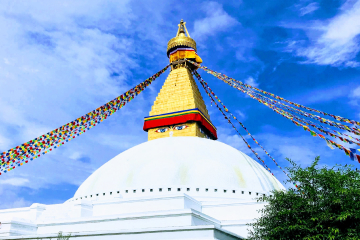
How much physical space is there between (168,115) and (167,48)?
17.6 ft

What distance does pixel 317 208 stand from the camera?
7.59 m

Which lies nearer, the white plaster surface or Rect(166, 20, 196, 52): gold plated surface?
the white plaster surface

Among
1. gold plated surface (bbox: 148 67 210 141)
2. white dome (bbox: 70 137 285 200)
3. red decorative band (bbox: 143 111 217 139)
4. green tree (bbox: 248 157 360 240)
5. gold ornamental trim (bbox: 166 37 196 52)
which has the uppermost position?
gold ornamental trim (bbox: 166 37 196 52)

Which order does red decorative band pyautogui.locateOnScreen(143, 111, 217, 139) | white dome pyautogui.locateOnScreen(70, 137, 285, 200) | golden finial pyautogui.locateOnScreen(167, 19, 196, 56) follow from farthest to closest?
golden finial pyautogui.locateOnScreen(167, 19, 196, 56), red decorative band pyautogui.locateOnScreen(143, 111, 217, 139), white dome pyautogui.locateOnScreen(70, 137, 285, 200)

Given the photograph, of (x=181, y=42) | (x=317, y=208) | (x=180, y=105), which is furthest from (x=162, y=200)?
(x=181, y=42)

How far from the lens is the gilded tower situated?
65.5ft

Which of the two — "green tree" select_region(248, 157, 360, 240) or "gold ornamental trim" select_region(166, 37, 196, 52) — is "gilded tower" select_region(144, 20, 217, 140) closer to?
"gold ornamental trim" select_region(166, 37, 196, 52)

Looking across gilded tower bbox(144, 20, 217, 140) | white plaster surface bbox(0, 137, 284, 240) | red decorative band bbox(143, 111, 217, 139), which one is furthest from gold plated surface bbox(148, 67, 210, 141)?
white plaster surface bbox(0, 137, 284, 240)

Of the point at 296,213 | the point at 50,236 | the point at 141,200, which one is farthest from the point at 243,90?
the point at 50,236

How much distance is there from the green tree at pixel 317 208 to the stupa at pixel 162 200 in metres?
1.39

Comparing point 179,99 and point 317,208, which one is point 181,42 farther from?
point 317,208

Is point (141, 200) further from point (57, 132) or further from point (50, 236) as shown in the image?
point (57, 132)

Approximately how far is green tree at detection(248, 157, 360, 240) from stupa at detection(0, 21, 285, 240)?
4.56 ft

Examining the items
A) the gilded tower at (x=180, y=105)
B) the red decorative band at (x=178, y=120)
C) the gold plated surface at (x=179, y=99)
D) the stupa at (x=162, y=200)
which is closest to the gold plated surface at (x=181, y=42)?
the gilded tower at (x=180, y=105)
